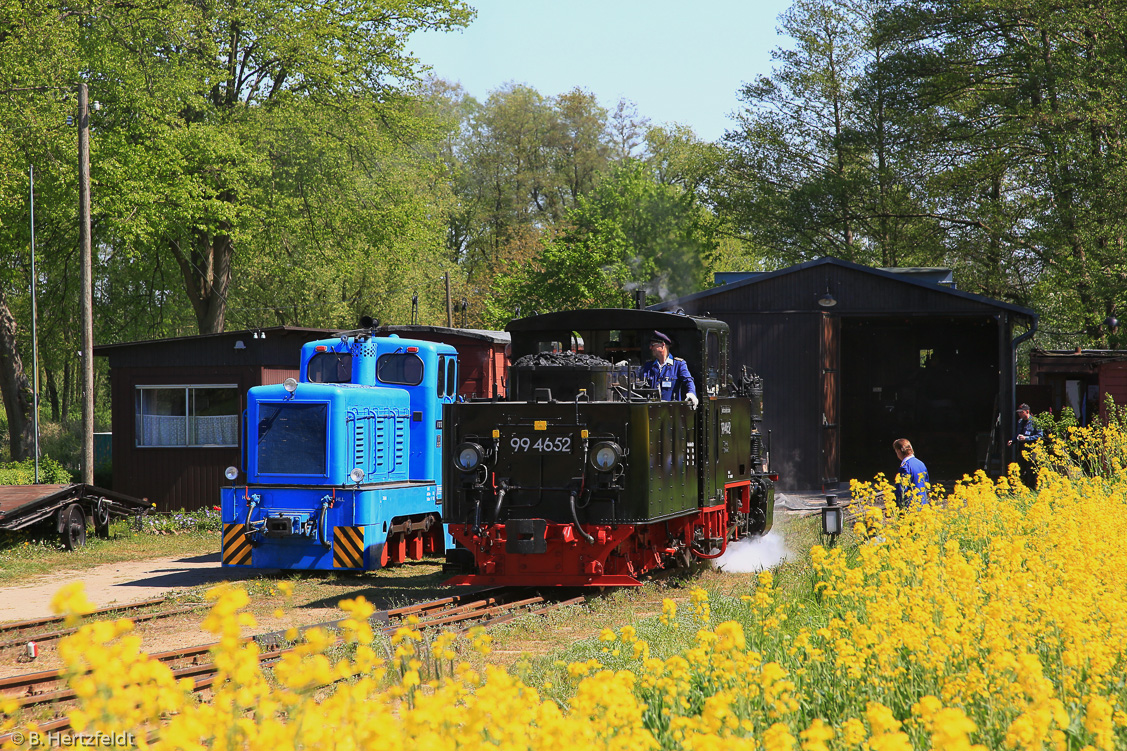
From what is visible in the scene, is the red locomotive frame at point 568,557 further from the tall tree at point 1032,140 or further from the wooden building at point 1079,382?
the tall tree at point 1032,140

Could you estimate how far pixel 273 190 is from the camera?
30375mm

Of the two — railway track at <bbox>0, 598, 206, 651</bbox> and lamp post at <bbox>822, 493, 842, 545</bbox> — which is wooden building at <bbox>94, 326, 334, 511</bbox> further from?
lamp post at <bbox>822, 493, 842, 545</bbox>

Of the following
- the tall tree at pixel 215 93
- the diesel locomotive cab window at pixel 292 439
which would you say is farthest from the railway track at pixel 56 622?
the tall tree at pixel 215 93

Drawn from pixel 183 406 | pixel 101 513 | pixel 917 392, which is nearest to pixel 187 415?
pixel 183 406

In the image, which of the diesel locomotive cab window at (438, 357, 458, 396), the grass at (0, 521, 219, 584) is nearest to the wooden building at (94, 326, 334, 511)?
the grass at (0, 521, 219, 584)

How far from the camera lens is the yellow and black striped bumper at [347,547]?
519 inches

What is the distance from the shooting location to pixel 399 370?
14688 mm

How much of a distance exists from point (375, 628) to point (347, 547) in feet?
13.2

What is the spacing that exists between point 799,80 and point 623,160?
15729 millimetres

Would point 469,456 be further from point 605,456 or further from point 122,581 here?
point 122,581

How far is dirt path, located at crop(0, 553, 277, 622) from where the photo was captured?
41.1 feet

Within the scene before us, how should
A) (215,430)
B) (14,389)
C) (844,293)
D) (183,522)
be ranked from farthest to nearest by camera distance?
1. (14,389)
2. (844,293)
3. (215,430)
4. (183,522)

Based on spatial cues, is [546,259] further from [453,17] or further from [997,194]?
[997,194]

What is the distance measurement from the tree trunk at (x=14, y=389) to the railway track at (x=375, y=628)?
22139 millimetres
